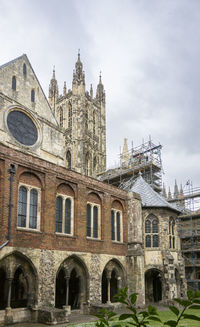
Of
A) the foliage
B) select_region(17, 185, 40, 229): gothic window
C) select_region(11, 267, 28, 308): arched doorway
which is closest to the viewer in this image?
the foliage

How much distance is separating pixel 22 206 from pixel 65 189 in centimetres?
373

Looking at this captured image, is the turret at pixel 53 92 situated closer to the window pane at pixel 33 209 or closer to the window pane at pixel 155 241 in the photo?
the window pane at pixel 155 241

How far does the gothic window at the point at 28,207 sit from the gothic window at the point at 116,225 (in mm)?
7616

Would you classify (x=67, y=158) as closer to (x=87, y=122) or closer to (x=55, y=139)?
(x=87, y=122)

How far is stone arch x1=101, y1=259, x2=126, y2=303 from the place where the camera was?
24.0m

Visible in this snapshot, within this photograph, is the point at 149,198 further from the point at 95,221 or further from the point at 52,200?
the point at 52,200

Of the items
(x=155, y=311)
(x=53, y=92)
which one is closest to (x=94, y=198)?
(x=155, y=311)

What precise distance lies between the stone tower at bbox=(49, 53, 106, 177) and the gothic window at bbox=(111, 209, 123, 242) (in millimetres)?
36239

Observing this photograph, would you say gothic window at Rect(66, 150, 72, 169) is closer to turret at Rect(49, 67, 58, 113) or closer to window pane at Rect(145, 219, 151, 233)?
turret at Rect(49, 67, 58, 113)

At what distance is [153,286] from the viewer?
92.9ft

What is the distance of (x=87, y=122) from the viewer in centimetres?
7031

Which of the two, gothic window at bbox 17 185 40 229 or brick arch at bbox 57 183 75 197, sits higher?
brick arch at bbox 57 183 75 197

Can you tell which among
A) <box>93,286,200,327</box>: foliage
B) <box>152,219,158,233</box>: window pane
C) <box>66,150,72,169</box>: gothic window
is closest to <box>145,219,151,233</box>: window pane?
<box>152,219,158,233</box>: window pane

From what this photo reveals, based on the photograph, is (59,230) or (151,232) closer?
(59,230)
